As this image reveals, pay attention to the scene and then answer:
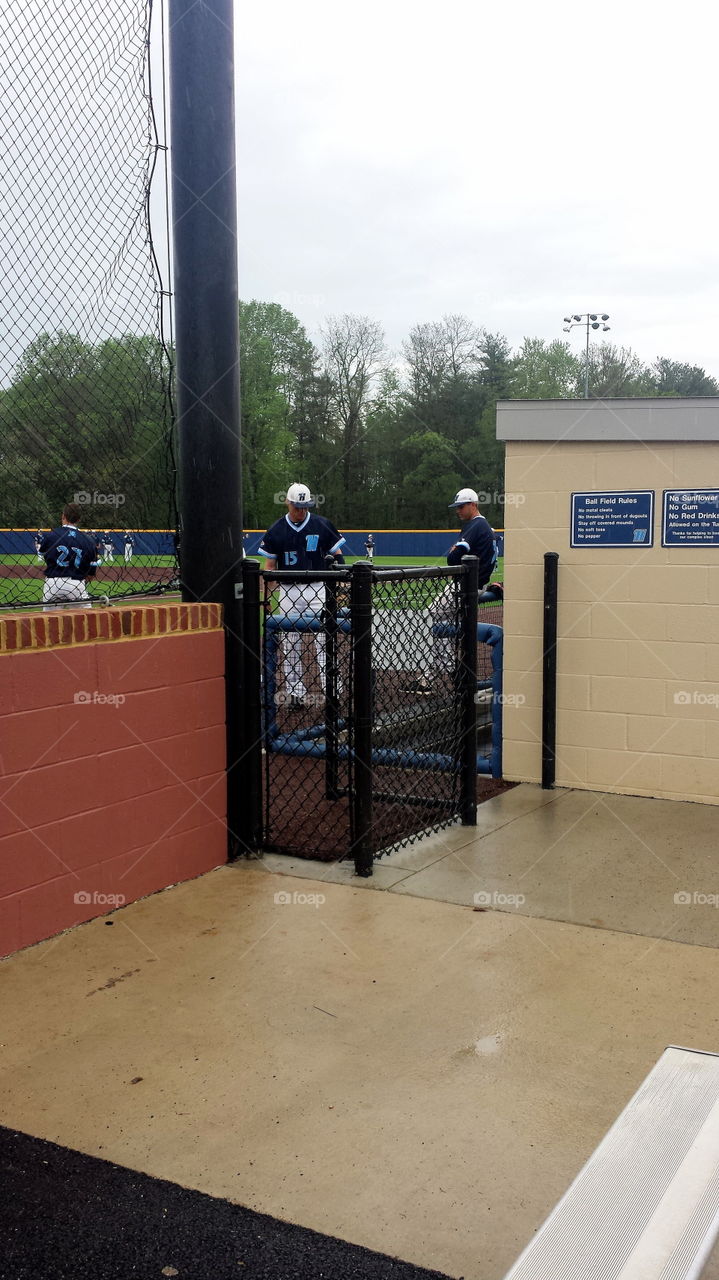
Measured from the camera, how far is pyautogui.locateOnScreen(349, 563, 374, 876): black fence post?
475cm

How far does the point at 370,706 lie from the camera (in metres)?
4.82

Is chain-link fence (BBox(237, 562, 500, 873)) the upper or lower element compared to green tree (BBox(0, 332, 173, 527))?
lower

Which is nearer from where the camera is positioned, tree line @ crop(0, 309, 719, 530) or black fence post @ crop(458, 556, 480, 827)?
black fence post @ crop(458, 556, 480, 827)

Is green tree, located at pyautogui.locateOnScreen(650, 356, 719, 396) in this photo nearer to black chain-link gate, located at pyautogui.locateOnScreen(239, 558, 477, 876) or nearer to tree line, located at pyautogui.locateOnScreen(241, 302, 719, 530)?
tree line, located at pyautogui.locateOnScreen(241, 302, 719, 530)

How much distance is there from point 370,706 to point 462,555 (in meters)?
2.09

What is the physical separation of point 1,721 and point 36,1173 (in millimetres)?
1658

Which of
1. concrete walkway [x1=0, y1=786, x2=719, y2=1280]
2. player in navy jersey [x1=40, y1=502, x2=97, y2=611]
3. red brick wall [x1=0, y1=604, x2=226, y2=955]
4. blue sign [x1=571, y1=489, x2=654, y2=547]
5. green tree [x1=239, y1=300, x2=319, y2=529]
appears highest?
green tree [x1=239, y1=300, x2=319, y2=529]

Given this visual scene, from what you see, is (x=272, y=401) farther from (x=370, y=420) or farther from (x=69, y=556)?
(x=69, y=556)

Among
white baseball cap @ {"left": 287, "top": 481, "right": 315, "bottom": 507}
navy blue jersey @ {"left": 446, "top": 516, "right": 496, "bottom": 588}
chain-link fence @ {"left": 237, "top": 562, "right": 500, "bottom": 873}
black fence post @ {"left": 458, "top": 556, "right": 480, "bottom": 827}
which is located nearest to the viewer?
chain-link fence @ {"left": 237, "top": 562, "right": 500, "bottom": 873}

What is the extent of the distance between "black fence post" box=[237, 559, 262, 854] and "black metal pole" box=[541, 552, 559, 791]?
2.03 m

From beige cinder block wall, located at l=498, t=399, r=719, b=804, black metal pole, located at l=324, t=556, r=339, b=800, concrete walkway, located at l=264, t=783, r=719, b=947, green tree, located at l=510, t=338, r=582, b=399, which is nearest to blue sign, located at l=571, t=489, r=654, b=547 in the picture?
beige cinder block wall, located at l=498, t=399, r=719, b=804

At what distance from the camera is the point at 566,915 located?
4.34 metres

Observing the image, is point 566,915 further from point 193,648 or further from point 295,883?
point 193,648

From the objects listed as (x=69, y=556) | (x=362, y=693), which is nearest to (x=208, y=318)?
(x=69, y=556)
